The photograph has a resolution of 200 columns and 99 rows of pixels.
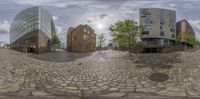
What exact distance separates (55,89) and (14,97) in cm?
186

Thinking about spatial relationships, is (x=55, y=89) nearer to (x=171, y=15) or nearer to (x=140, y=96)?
(x=140, y=96)

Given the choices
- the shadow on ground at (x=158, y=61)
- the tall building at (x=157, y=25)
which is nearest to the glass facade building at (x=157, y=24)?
the tall building at (x=157, y=25)

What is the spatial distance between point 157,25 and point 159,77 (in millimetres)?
53907

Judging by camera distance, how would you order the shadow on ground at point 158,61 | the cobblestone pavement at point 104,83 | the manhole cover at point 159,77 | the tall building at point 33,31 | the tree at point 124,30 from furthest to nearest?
1. the tall building at point 33,31
2. the tree at point 124,30
3. the shadow on ground at point 158,61
4. the manhole cover at point 159,77
5. the cobblestone pavement at point 104,83

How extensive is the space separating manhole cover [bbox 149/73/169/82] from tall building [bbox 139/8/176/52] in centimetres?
4877

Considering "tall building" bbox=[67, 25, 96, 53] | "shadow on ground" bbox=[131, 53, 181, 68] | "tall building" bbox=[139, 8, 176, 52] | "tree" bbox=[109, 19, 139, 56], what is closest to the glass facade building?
"tall building" bbox=[139, 8, 176, 52]

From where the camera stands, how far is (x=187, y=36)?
178 feet

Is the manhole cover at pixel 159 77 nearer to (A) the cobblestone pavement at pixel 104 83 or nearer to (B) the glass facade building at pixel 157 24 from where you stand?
(A) the cobblestone pavement at pixel 104 83

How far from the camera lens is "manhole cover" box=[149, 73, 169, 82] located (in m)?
10.7

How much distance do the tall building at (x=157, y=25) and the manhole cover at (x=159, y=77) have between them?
48.8 meters

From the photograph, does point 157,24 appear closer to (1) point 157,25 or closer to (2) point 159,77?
(1) point 157,25

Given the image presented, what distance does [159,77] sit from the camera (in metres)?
11.1

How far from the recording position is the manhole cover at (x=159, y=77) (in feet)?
35.2

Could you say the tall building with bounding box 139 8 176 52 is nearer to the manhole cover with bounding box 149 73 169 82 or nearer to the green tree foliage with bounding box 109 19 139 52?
the green tree foliage with bounding box 109 19 139 52
